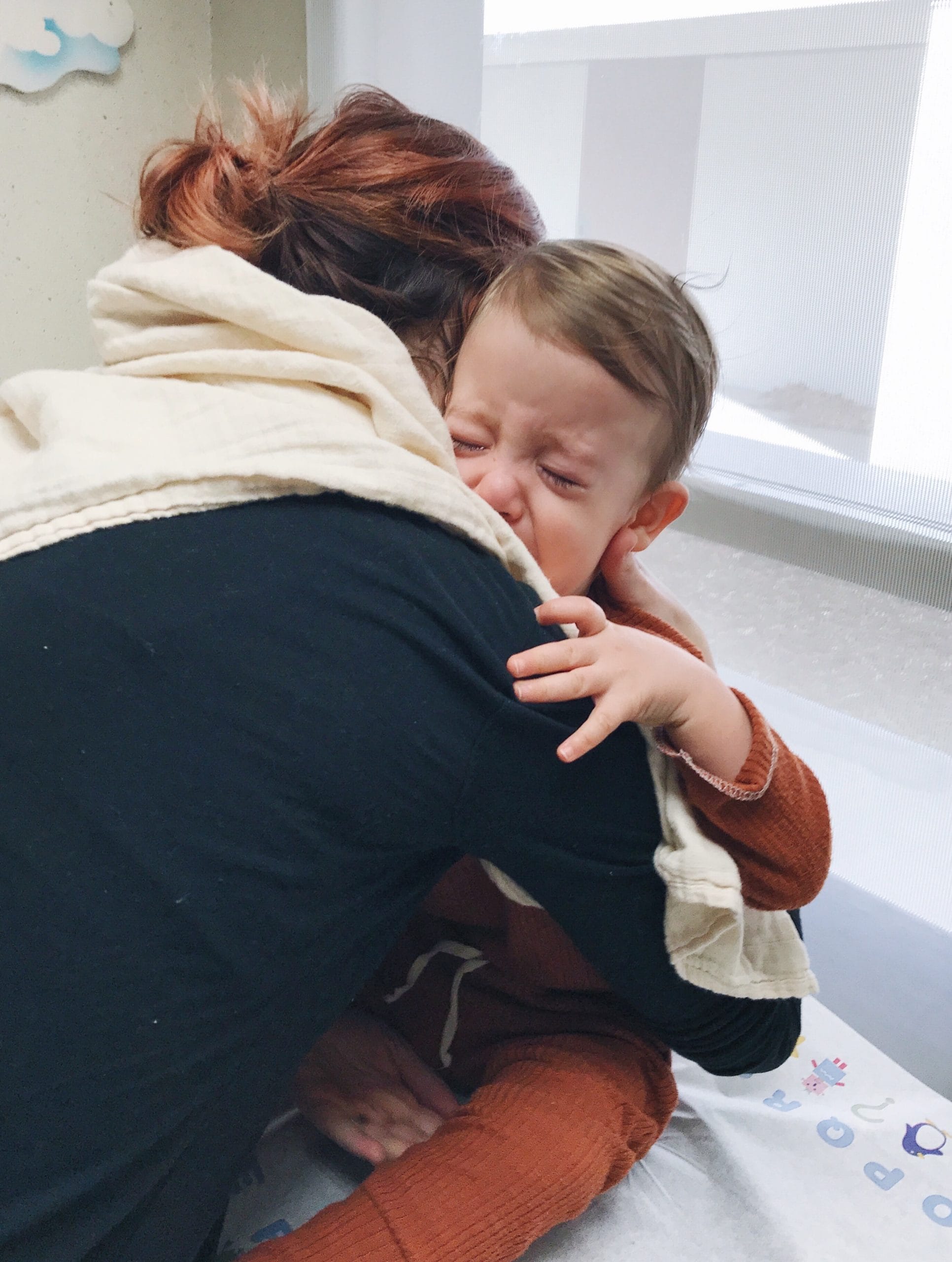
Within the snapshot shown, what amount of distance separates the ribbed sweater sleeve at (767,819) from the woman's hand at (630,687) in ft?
0.05

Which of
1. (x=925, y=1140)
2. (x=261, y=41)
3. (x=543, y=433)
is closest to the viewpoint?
(x=543, y=433)

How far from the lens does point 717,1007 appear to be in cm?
80

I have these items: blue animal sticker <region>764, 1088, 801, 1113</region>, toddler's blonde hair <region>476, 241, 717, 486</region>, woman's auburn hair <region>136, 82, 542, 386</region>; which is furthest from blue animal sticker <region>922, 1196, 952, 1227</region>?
woman's auburn hair <region>136, 82, 542, 386</region>

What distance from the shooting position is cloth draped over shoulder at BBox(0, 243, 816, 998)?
0.59 metres

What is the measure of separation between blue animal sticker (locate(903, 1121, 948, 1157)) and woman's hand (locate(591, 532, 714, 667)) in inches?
17.8

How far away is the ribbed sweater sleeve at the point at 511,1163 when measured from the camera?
736 mm

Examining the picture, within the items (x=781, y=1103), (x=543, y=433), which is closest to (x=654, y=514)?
(x=543, y=433)

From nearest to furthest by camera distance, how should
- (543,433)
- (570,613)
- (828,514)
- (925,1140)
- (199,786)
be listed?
1. (199,786)
2. (570,613)
3. (543,433)
4. (925,1140)
5. (828,514)

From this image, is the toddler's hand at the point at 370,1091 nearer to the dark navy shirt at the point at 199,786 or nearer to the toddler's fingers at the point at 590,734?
the dark navy shirt at the point at 199,786

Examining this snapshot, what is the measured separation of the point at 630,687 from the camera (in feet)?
2.20

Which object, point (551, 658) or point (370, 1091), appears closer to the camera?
point (551, 658)

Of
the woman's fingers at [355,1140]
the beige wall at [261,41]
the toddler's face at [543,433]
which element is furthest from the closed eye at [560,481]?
the beige wall at [261,41]

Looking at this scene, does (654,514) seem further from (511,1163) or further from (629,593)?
(511,1163)

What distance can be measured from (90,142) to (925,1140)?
1.74m
